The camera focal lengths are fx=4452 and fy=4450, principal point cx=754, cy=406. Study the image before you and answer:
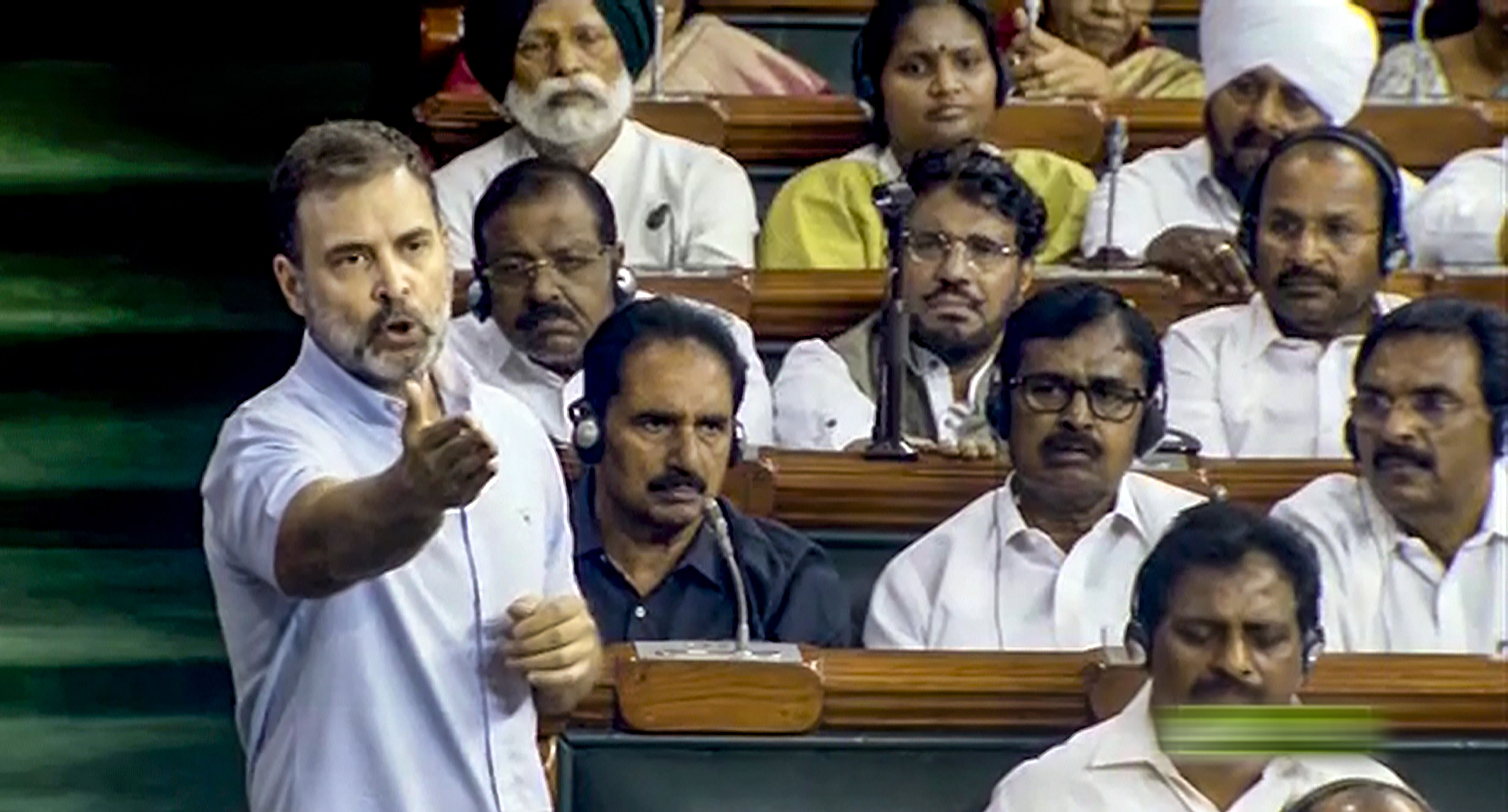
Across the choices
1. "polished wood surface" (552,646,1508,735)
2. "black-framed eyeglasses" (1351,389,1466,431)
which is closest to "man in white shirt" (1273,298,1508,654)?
"black-framed eyeglasses" (1351,389,1466,431)

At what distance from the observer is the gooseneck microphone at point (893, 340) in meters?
3.53

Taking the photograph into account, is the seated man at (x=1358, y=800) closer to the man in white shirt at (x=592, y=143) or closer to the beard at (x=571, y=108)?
the man in white shirt at (x=592, y=143)

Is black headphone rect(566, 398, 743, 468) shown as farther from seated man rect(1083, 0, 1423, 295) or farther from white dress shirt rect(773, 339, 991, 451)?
seated man rect(1083, 0, 1423, 295)

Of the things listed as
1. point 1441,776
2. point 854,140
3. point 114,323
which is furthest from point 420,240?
point 114,323

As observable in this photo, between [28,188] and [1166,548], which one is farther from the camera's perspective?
[28,188]

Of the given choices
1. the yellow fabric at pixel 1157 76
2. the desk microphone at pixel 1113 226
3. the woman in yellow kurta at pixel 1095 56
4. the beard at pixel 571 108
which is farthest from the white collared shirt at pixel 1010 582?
the yellow fabric at pixel 1157 76

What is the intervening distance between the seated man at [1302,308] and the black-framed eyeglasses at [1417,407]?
0.37 metres

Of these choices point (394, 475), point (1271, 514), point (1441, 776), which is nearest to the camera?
point (394, 475)

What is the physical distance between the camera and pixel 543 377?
374cm

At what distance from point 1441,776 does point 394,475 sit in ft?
2.88

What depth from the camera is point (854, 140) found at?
4.36 meters

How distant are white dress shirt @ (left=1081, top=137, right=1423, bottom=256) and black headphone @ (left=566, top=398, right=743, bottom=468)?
884 millimetres

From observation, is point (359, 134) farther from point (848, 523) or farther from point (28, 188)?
point (28, 188)

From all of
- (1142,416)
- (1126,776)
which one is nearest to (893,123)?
(1142,416)
